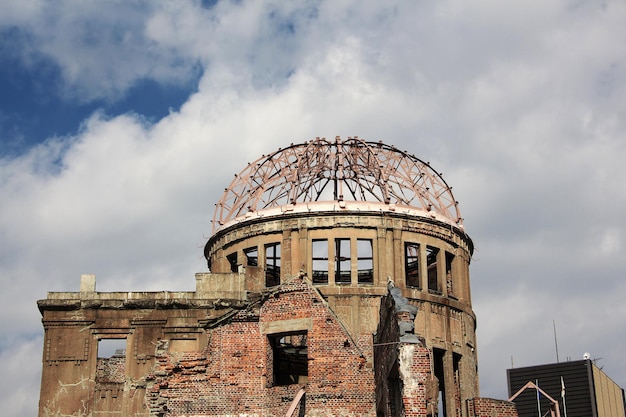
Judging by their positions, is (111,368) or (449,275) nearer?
(449,275)

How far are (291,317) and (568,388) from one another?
84.5ft

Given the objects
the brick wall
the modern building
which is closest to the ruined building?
the brick wall

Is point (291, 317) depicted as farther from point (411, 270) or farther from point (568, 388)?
point (568, 388)

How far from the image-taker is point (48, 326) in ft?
111

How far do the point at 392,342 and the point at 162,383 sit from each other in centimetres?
689

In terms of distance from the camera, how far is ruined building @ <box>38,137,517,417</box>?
2370cm

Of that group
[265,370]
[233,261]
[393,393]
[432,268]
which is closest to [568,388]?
[432,268]

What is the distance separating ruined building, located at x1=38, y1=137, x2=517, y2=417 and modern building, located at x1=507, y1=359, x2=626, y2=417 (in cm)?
942

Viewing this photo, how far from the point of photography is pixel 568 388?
1774 inches

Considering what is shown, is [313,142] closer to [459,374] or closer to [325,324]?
[459,374]

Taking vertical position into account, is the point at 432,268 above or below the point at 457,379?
above

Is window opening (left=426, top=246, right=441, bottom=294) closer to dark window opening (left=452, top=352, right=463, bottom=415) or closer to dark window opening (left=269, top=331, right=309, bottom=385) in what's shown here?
dark window opening (left=452, top=352, right=463, bottom=415)

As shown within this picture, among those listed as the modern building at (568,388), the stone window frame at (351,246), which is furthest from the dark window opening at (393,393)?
the modern building at (568,388)

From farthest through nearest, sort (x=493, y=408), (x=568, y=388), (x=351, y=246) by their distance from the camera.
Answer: (x=568, y=388)
(x=351, y=246)
(x=493, y=408)
